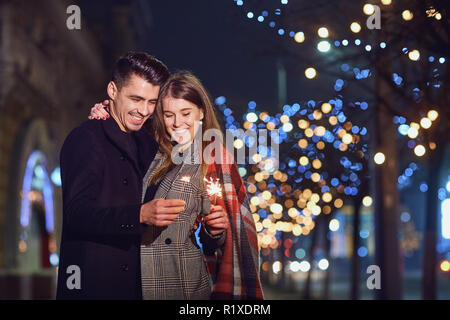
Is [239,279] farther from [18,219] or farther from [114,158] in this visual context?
[18,219]

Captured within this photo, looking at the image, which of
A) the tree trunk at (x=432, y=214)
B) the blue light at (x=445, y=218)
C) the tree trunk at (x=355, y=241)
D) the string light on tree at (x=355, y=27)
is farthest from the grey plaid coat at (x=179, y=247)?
the blue light at (x=445, y=218)

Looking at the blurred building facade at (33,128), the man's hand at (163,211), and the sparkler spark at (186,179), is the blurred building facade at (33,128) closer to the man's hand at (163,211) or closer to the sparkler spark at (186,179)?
the sparkler spark at (186,179)

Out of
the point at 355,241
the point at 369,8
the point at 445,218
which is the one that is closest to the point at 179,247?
the point at 369,8

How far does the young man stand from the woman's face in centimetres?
9

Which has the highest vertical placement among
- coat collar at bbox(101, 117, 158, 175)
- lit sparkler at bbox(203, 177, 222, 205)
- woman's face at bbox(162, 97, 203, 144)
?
woman's face at bbox(162, 97, 203, 144)

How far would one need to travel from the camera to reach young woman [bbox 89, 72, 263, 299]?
3926 millimetres

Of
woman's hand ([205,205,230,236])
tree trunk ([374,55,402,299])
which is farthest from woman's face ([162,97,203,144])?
tree trunk ([374,55,402,299])

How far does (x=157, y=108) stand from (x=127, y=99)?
165mm

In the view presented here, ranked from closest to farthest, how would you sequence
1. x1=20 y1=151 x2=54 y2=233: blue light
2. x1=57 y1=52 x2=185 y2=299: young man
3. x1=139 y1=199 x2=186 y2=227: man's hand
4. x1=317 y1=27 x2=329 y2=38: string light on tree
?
x1=139 y1=199 x2=186 y2=227: man's hand, x1=57 y1=52 x2=185 y2=299: young man, x1=317 y1=27 x2=329 y2=38: string light on tree, x1=20 y1=151 x2=54 y2=233: blue light

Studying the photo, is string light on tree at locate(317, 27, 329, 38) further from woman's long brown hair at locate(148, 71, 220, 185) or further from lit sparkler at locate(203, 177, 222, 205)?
lit sparkler at locate(203, 177, 222, 205)

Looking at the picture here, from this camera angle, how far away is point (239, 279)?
3945 mm

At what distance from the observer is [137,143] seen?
4.11m

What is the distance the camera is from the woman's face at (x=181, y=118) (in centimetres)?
410
